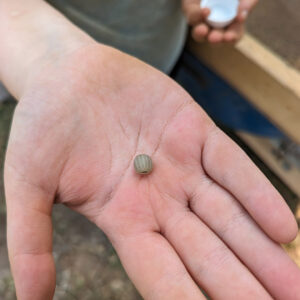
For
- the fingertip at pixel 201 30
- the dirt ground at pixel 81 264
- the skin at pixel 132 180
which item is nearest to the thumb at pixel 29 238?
the skin at pixel 132 180

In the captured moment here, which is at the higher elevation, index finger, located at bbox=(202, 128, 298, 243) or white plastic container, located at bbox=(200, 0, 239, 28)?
white plastic container, located at bbox=(200, 0, 239, 28)

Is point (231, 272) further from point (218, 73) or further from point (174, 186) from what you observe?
point (218, 73)

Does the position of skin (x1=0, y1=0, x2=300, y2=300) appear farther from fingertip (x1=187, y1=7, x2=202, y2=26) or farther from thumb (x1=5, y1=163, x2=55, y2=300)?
fingertip (x1=187, y1=7, x2=202, y2=26)

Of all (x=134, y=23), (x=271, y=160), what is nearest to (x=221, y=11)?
(x=134, y=23)

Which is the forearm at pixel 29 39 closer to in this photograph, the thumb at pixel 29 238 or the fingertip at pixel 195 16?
the thumb at pixel 29 238

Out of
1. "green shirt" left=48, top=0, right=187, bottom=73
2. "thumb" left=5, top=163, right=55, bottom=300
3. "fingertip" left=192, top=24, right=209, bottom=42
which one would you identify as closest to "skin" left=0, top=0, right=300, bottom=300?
"thumb" left=5, top=163, right=55, bottom=300

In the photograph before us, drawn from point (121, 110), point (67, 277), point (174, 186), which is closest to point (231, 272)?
point (174, 186)
